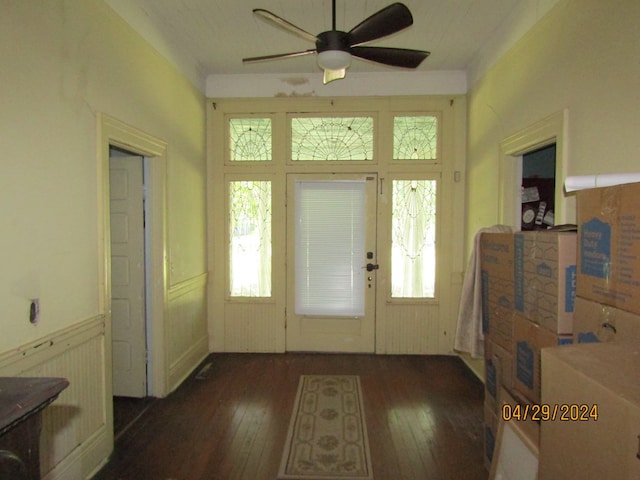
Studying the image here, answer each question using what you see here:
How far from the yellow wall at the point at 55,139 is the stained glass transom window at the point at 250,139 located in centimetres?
137

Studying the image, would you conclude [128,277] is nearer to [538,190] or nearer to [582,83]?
[582,83]

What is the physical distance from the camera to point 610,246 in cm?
128

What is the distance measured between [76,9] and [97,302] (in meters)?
1.71

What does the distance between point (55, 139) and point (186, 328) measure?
220cm

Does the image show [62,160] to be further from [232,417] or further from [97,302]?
[232,417]

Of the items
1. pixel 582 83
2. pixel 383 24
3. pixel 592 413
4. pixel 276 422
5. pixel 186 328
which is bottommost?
pixel 276 422

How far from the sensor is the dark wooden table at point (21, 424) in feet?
2.89

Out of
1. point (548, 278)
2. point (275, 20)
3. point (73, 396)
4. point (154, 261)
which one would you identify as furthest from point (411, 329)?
point (275, 20)

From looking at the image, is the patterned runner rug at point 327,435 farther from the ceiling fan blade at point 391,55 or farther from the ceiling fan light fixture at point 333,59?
the ceiling fan blade at point 391,55

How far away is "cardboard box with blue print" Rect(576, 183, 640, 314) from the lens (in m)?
1.18

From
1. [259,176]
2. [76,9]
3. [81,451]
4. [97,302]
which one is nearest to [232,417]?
[81,451]

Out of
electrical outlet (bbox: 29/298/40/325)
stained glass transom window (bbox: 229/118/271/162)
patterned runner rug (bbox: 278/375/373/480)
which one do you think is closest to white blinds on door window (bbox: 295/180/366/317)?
stained glass transom window (bbox: 229/118/271/162)

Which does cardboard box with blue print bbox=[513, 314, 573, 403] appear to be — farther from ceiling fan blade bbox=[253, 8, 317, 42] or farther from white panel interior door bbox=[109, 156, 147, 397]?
white panel interior door bbox=[109, 156, 147, 397]

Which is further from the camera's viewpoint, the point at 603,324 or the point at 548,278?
the point at 548,278
